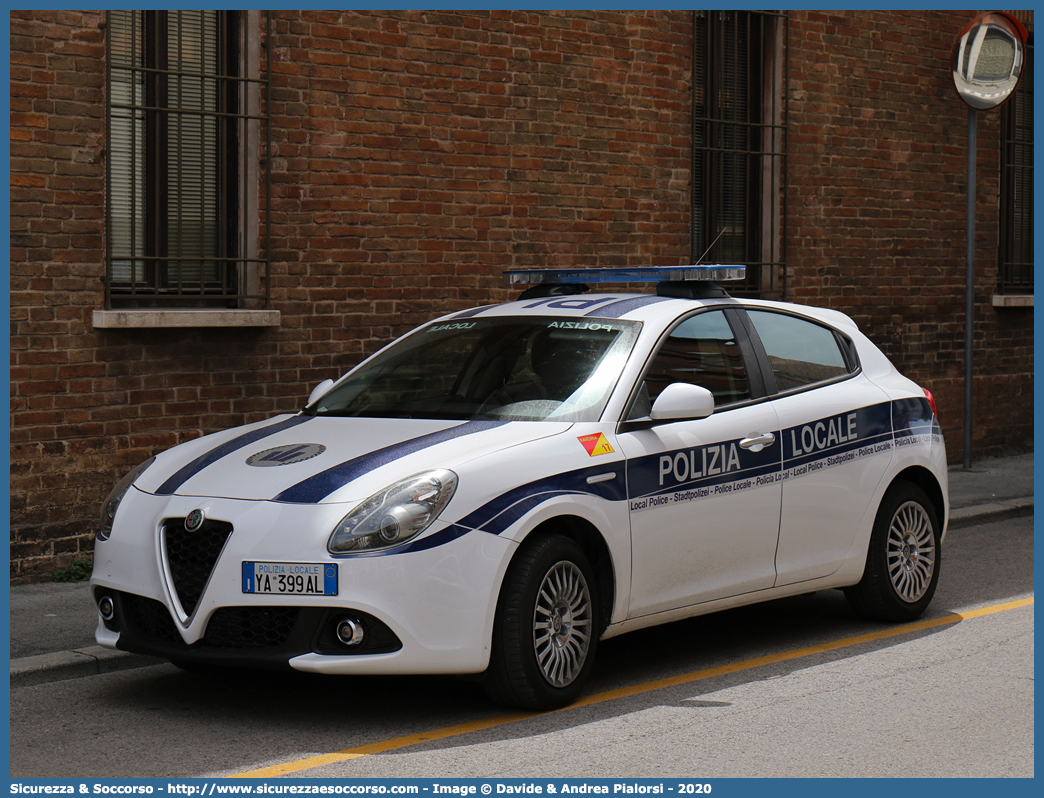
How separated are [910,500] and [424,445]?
3008 millimetres

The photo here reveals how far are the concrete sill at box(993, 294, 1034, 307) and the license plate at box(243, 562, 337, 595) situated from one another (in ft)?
37.6

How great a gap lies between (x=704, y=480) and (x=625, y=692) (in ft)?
3.19

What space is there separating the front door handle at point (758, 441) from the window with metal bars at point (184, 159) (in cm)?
412

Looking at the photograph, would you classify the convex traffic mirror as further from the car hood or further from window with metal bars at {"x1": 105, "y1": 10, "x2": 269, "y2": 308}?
the car hood

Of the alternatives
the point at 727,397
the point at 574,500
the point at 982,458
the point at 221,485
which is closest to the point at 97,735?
the point at 221,485

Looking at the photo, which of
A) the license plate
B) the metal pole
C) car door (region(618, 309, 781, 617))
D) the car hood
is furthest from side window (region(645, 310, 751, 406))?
the metal pole

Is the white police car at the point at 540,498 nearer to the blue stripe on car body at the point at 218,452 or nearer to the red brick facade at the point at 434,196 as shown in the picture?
the blue stripe on car body at the point at 218,452

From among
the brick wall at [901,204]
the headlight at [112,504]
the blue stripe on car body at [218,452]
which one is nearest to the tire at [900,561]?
the blue stripe on car body at [218,452]

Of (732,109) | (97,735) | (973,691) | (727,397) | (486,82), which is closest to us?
(97,735)

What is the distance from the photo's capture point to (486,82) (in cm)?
1058

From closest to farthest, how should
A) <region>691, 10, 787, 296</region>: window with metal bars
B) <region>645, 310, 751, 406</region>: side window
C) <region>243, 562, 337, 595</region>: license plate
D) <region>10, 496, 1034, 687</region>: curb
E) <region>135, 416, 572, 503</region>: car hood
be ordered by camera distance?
<region>243, 562, 337, 595</region>: license plate < <region>135, 416, 572, 503</region>: car hood < <region>10, 496, 1034, 687</region>: curb < <region>645, 310, 751, 406</region>: side window < <region>691, 10, 787, 296</region>: window with metal bars

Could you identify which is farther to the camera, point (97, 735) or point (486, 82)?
point (486, 82)

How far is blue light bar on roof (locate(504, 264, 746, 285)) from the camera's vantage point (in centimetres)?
682

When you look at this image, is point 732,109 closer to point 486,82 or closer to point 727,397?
point 486,82
